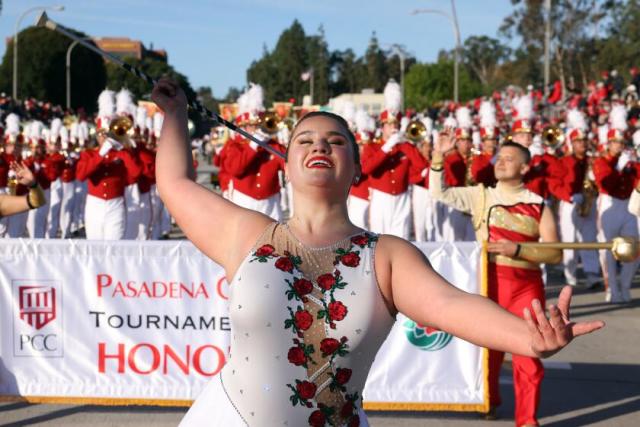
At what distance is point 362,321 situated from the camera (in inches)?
89.4

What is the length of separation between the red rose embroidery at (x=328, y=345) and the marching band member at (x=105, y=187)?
8.93 meters

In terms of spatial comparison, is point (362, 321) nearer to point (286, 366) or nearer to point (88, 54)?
point (286, 366)

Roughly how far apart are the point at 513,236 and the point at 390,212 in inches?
265

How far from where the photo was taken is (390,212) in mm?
12492

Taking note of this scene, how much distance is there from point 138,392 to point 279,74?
110 metres

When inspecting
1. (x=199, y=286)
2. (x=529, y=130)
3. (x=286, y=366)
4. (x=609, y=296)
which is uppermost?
(x=529, y=130)

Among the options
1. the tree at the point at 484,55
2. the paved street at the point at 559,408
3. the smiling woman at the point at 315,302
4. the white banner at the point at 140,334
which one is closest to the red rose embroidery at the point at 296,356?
the smiling woman at the point at 315,302

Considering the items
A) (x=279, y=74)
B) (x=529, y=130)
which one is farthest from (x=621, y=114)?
(x=279, y=74)

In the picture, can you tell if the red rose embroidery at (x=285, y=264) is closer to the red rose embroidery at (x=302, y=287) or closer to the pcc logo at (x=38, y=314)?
the red rose embroidery at (x=302, y=287)

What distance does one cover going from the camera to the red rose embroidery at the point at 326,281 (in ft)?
7.51

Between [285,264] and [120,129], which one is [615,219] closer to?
[120,129]

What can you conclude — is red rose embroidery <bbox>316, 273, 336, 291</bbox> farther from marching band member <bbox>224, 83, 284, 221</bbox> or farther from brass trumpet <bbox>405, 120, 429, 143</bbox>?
brass trumpet <bbox>405, 120, 429, 143</bbox>

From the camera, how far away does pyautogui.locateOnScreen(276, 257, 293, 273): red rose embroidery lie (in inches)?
90.0

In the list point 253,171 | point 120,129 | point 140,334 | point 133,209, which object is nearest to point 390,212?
point 253,171
